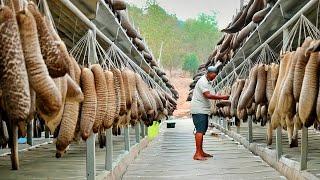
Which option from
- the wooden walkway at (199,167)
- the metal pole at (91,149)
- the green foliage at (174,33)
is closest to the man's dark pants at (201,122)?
the wooden walkway at (199,167)

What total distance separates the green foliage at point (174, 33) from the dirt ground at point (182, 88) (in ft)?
4.49

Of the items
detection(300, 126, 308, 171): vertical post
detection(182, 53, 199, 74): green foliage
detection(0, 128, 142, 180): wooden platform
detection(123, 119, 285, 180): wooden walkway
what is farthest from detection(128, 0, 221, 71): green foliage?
detection(300, 126, 308, 171): vertical post

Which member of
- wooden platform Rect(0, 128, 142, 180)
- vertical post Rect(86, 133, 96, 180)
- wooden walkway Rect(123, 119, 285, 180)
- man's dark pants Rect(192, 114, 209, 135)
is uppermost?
man's dark pants Rect(192, 114, 209, 135)

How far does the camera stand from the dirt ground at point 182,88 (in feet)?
164

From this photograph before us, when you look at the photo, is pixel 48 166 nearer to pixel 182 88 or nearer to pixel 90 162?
pixel 90 162

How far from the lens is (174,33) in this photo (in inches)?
2496

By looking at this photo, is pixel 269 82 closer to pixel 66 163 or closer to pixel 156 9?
pixel 66 163

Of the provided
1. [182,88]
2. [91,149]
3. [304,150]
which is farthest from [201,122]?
[182,88]

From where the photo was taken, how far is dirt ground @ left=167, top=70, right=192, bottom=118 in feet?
164

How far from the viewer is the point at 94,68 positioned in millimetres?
3748

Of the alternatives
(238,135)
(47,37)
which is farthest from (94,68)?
(238,135)

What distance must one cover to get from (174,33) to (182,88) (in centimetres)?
675

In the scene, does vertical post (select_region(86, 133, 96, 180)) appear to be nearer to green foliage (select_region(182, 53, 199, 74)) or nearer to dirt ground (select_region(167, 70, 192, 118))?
dirt ground (select_region(167, 70, 192, 118))

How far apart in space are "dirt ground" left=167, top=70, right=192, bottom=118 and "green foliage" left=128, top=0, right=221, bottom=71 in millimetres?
1367
